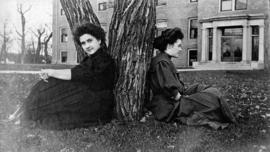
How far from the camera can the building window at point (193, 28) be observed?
23.7 metres

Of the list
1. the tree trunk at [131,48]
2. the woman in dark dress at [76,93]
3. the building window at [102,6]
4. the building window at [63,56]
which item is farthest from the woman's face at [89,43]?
the building window at [63,56]

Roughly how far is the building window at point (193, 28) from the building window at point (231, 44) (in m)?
2.57

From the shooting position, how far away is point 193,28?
934 inches

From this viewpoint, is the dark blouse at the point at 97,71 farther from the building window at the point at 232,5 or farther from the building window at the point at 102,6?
the building window at the point at 102,6

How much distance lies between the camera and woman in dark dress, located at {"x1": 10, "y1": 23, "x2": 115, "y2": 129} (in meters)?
3.86

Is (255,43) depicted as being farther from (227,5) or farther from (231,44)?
(227,5)

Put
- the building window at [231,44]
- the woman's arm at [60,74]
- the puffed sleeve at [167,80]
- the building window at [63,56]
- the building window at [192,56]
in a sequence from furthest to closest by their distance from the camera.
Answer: the building window at [63,56] < the building window at [192,56] < the building window at [231,44] < the puffed sleeve at [167,80] < the woman's arm at [60,74]

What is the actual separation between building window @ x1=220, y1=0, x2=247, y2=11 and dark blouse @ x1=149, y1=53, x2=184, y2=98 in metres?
19.1

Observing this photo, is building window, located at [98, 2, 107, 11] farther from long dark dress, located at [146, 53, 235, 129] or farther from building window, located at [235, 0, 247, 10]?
long dark dress, located at [146, 53, 235, 129]

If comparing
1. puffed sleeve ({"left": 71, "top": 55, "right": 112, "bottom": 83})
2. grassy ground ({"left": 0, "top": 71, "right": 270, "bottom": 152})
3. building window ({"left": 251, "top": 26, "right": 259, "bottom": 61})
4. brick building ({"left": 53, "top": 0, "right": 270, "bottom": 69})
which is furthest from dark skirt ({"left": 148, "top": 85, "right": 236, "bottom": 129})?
building window ({"left": 251, "top": 26, "right": 259, "bottom": 61})

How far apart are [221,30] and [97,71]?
19007 millimetres

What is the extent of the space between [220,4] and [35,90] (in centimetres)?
2048

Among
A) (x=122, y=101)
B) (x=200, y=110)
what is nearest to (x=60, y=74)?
(x=122, y=101)

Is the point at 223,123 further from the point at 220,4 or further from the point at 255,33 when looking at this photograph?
the point at 220,4
